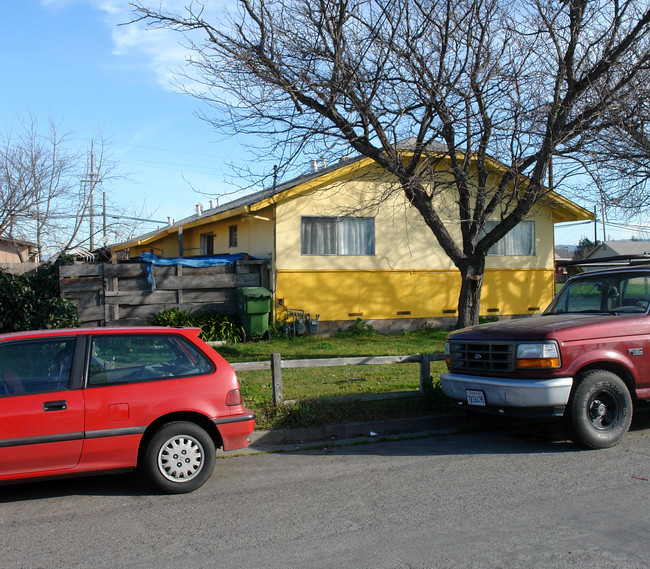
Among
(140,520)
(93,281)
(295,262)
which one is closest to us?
(140,520)

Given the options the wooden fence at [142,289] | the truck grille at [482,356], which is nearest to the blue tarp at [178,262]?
the wooden fence at [142,289]

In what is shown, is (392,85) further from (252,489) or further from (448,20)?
(252,489)

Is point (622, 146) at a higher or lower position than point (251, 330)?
higher

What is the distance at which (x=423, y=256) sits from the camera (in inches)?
709

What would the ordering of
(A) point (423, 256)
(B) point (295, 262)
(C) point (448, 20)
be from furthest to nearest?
1. (A) point (423, 256)
2. (B) point (295, 262)
3. (C) point (448, 20)

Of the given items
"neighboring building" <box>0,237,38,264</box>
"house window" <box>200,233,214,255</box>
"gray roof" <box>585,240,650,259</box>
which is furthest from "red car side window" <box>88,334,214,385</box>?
"gray roof" <box>585,240,650,259</box>

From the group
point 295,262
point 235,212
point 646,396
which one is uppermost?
point 235,212

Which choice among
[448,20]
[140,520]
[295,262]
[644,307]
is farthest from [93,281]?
[644,307]

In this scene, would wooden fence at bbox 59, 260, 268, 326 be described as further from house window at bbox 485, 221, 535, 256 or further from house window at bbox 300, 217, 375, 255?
house window at bbox 485, 221, 535, 256

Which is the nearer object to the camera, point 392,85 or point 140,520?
point 140,520

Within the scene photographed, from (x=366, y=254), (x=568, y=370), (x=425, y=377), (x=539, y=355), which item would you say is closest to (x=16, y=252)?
(x=366, y=254)

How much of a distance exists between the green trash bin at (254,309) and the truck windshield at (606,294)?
7.88 m

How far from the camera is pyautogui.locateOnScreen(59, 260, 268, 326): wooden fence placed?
47.6 ft

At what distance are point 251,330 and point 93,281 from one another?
3817mm
